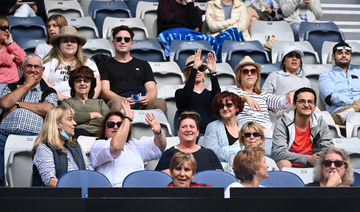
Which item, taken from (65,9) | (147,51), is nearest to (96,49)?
(147,51)

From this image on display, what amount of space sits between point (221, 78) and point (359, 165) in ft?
11.6

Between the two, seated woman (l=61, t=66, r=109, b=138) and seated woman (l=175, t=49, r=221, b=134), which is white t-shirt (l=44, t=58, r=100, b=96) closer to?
seated woman (l=61, t=66, r=109, b=138)

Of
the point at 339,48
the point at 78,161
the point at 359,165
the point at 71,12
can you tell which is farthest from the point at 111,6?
the point at 359,165

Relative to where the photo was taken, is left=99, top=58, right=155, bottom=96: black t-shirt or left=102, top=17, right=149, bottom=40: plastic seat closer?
left=99, top=58, right=155, bottom=96: black t-shirt

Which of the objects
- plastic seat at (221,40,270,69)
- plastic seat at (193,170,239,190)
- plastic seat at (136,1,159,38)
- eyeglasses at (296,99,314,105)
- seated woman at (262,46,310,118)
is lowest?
plastic seat at (193,170,239,190)

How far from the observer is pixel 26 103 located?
19.6ft

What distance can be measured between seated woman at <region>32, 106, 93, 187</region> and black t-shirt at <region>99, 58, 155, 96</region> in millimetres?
1718

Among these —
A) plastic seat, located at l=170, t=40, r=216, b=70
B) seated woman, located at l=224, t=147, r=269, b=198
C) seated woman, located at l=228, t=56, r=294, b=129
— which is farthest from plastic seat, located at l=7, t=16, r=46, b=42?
seated woman, located at l=224, t=147, r=269, b=198

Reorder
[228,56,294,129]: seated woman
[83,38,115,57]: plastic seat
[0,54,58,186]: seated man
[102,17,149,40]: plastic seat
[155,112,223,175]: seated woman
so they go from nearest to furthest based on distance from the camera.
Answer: [155,112,223,175]: seated woman → [0,54,58,186]: seated man → [228,56,294,129]: seated woman → [83,38,115,57]: plastic seat → [102,17,149,40]: plastic seat

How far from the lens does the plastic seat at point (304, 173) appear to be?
4.18m

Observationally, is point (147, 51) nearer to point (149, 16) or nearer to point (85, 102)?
point (149, 16)

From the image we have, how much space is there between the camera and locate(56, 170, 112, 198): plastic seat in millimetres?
3916

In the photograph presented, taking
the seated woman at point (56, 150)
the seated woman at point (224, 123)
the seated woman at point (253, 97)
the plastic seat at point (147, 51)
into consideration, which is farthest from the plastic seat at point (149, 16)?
the seated woman at point (56, 150)
